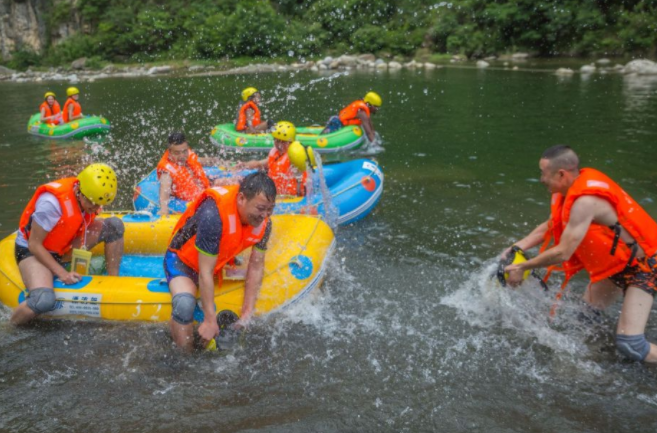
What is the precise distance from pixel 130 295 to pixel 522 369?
3.51m

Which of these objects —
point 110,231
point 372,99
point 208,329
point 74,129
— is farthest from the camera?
point 74,129

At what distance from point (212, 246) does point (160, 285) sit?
105 cm

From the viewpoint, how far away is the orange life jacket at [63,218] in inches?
203

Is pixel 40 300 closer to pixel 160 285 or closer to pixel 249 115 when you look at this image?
pixel 160 285

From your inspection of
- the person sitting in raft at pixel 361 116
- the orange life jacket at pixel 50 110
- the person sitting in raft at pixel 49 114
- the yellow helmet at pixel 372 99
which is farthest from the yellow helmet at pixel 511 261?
the orange life jacket at pixel 50 110

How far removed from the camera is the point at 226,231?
4633 mm

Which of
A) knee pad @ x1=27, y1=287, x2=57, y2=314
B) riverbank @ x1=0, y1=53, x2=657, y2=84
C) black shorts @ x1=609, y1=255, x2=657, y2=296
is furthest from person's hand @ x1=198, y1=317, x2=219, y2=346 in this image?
riverbank @ x1=0, y1=53, x2=657, y2=84

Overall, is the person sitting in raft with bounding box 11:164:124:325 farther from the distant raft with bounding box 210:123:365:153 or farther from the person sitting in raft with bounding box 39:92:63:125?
the person sitting in raft with bounding box 39:92:63:125

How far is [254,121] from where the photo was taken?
507 inches

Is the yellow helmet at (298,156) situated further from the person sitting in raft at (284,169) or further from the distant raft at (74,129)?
the distant raft at (74,129)

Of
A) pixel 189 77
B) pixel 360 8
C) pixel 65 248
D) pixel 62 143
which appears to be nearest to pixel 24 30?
pixel 189 77

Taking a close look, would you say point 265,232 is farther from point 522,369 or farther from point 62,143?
point 62,143

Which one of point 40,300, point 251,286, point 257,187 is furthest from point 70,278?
point 257,187

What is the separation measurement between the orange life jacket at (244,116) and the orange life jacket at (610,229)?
915 cm
